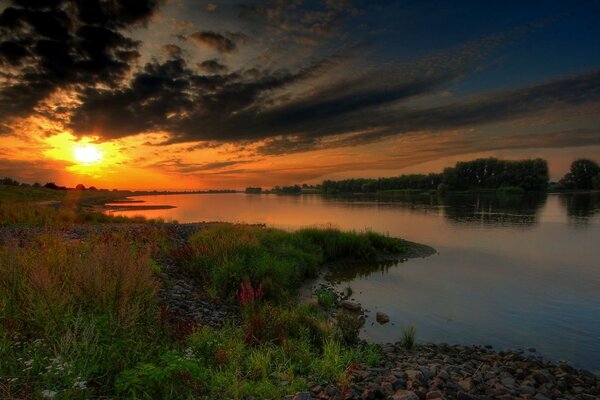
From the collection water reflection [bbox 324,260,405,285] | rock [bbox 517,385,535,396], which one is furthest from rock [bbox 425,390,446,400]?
water reflection [bbox 324,260,405,285]

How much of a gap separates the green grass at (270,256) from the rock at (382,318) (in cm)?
364

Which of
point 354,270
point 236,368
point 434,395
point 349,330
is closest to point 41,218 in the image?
point 354,270

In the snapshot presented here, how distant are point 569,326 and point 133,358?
46.7ft

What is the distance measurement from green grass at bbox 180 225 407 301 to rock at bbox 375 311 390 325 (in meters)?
3.64

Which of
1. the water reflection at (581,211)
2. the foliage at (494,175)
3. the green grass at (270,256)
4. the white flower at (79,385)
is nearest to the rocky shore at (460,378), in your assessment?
the white flower at (79,385)

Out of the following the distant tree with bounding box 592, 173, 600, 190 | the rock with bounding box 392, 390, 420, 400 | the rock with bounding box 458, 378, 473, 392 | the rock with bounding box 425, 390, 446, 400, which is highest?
the distant tree with bounding box 592, 173, 600, 190

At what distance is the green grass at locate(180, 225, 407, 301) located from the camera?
45.3ft

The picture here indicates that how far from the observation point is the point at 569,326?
12.5 metres

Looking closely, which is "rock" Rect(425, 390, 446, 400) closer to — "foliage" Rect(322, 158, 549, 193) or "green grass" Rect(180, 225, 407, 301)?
"green grass" Rect(180, 225, 407, 301)

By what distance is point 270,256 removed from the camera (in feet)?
58.3

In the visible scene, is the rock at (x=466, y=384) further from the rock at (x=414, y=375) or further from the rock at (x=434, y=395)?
the rock at (x=434, y=395)

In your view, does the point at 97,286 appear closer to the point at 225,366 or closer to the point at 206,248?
the point at 225,366

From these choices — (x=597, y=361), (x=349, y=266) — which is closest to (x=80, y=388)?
(x=597, y=361)

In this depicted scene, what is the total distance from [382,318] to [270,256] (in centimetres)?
670
